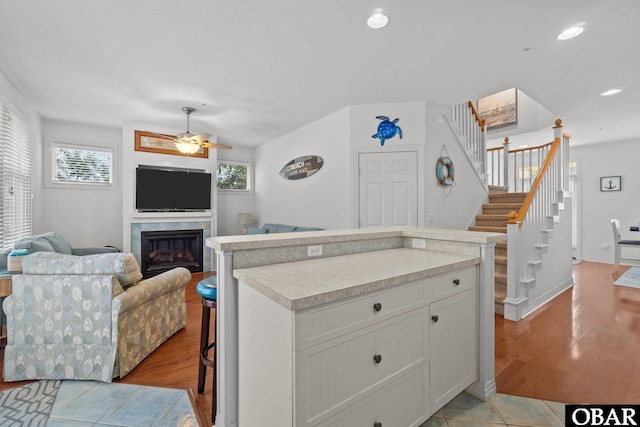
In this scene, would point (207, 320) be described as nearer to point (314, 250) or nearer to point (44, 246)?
point (314, 250)

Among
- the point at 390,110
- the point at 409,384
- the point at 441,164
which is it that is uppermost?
the point at 390,110

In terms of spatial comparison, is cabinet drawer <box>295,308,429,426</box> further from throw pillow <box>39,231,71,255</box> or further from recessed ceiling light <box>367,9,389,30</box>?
throw pillow <box>39,231,71,255</box>

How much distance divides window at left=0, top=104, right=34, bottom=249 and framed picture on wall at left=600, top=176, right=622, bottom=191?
10351 mm

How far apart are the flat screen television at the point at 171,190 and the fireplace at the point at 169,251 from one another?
0.48 metres

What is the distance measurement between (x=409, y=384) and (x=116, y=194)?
6.04m

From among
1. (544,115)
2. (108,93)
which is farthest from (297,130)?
(544,115)

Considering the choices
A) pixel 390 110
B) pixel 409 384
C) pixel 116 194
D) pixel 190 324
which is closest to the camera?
pixel 409 384

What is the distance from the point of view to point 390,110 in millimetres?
4328

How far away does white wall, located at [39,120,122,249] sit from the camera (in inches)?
198

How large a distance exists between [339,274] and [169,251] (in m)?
5.27

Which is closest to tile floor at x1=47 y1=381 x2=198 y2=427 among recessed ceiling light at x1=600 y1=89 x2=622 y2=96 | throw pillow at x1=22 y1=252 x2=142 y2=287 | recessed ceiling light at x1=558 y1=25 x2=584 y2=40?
throw pillow at x1=22 y1=252 x2=142 y2=287

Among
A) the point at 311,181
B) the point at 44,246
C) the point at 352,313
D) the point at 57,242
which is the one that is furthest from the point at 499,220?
the point at 57,242

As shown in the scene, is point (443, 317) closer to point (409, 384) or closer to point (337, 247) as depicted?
point (409, 384)

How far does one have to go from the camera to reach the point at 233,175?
22.7 feet
